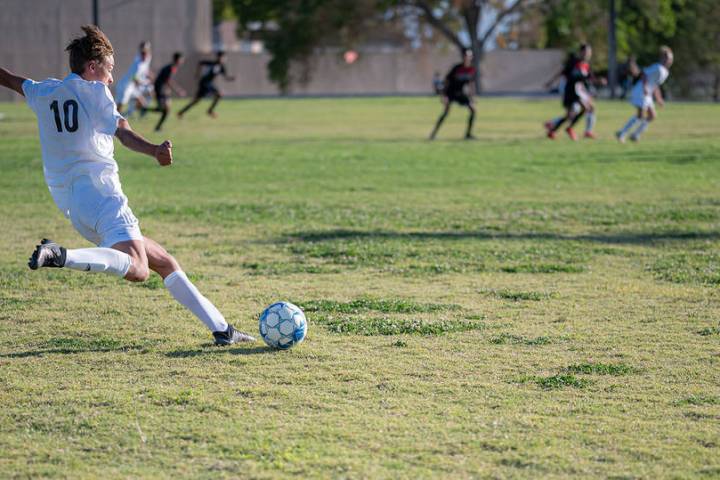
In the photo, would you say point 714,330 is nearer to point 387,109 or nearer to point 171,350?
point 171,350

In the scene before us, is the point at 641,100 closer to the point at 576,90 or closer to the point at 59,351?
the point at 576,90

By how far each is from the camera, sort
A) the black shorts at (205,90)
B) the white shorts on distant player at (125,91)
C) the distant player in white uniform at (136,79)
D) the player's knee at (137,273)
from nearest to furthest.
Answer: the player's knee at (137,273), the distant player in white uniform at (136,79), the white shorts on distant player at (125,91), the black shorts at (205,90)

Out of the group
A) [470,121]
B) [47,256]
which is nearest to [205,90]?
[470,121]

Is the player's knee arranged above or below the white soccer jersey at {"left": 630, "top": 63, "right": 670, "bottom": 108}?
below

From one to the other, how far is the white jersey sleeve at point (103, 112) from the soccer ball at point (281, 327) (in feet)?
4.62

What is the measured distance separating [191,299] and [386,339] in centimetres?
126

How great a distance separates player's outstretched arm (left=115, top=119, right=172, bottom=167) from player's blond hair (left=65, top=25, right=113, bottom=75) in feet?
1.26

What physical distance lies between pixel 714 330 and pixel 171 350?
3.52m

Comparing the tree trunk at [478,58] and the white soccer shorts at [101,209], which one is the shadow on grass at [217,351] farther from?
the tree trunk at [478,58]

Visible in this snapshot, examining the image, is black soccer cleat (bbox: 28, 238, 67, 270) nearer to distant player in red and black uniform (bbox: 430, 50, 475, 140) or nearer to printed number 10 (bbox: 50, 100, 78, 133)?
printed number 10 (bbox: 50, 100, 78, 133)

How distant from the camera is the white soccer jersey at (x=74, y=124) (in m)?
6.12

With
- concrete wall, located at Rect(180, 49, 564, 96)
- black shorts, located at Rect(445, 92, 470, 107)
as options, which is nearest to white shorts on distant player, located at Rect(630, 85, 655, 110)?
black shorts, located at Rect(445, 92, 470, 107)

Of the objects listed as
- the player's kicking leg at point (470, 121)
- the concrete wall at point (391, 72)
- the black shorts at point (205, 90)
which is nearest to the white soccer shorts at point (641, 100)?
the player's kicking leg at point (470, 121)

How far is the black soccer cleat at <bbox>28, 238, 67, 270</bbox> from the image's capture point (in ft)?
18.1
